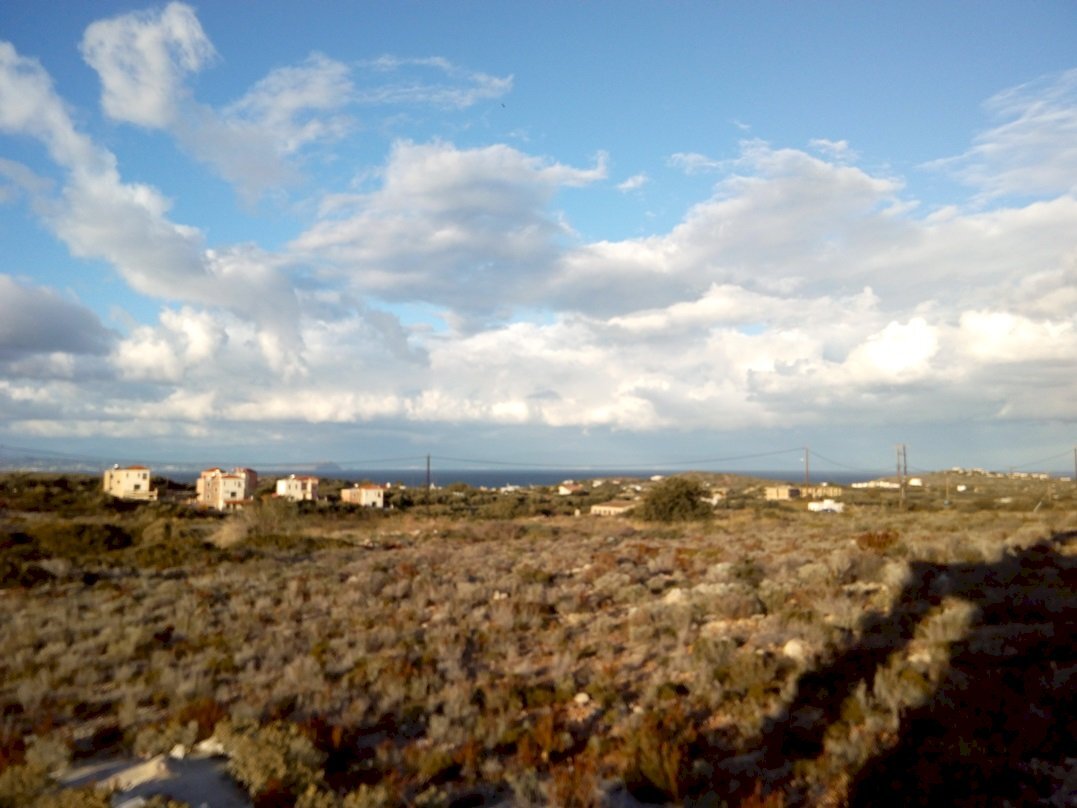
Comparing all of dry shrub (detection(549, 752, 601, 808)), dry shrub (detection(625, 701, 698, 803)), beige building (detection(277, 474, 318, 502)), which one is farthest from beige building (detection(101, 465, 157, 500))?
dry shrub (detection(549, 752, 601, 808))

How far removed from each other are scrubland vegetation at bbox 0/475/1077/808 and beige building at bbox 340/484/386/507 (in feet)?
169

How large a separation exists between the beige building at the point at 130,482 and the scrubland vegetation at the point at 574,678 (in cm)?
6189

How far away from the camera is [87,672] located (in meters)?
10.2

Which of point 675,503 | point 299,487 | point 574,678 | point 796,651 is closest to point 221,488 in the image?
point 299,487

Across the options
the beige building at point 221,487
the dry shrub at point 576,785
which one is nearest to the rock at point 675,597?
the dry shrub at point 576,785

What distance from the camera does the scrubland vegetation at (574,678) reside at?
662cm

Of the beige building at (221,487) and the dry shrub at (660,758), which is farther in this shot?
the beige building at (221,487)

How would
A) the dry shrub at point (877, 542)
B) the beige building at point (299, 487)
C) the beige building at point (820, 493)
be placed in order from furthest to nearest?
1. the beige building at point (820, 493)
2. the beige building at point (299, 487)
3. the dry shrub at point (877, 542)

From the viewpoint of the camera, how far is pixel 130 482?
253 ft

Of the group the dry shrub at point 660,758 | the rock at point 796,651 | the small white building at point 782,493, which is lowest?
the small white building at point 782,493

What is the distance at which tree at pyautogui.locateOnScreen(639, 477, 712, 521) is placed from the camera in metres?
46.5

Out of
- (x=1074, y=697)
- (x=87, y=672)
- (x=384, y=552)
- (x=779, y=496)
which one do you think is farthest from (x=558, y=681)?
(x=779, y=496)

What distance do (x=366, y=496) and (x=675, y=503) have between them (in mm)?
38246

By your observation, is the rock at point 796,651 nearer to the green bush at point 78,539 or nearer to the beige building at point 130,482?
the green bush at point 78,539
